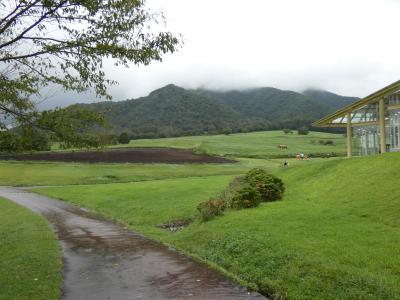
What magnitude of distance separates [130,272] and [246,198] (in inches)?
363

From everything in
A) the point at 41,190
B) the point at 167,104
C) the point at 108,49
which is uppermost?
the point at 167,104

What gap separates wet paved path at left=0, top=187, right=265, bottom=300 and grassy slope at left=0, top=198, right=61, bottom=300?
1.10ft

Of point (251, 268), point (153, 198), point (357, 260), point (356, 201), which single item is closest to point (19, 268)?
point (251, 268)

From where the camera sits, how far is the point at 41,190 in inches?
1740

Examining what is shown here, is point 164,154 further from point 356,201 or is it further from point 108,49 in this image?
point 108,49

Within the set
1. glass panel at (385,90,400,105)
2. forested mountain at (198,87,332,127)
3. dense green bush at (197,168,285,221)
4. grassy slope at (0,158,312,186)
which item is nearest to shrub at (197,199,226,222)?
dense green bush at (197,168,285,221)

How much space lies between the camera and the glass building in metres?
33.3

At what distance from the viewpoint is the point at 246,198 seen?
20656 mm

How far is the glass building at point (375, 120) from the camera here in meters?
33.3

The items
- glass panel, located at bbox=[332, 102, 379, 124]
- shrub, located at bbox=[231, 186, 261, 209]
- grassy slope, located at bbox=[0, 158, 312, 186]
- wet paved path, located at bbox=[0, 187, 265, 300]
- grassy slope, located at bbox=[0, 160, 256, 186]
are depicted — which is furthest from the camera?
grassy slope, located at bbox=[0, 160, 256, 186]

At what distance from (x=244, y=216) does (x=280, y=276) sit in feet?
22.8

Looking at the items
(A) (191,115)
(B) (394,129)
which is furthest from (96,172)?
(A) (191,115)

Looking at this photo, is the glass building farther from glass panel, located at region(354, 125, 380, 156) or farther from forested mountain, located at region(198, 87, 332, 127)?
forested mountain, located at region(198, 87, 332, 127)

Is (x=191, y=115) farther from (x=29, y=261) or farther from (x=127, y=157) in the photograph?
(x=29, y=261)
